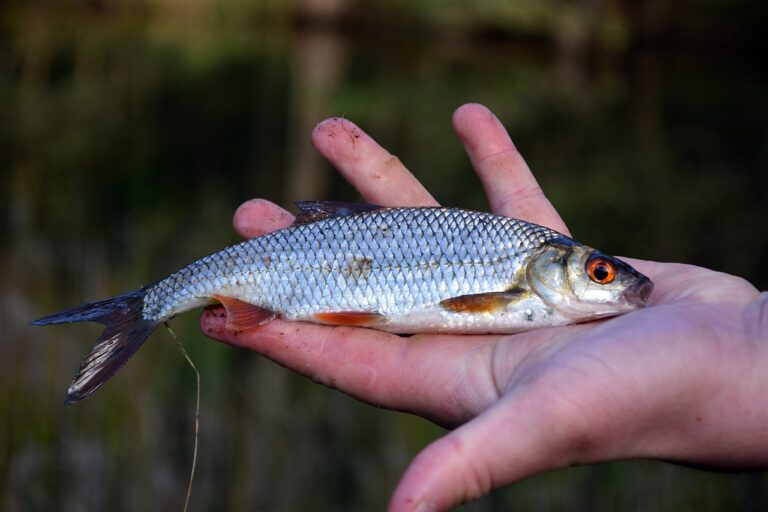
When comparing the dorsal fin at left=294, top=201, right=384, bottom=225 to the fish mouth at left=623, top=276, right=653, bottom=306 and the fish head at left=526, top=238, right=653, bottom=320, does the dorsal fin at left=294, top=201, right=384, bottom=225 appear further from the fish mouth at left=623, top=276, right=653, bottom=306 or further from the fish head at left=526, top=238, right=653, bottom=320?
the fish mouth at left=623, top=276, right=653, bottom=306

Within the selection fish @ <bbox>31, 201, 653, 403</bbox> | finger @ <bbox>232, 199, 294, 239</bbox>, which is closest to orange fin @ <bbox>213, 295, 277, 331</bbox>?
fish @ <bbox>31, 201, 653, 403</bbox>

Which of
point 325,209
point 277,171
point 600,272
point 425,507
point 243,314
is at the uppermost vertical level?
point 325,209

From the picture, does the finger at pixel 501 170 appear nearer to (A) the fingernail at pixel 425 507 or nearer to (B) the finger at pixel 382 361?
(B) the finger at pixel 382 361

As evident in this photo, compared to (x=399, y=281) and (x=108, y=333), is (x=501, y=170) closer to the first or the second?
(x=399, y=281)

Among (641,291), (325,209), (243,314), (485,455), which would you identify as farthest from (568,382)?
(325,209)

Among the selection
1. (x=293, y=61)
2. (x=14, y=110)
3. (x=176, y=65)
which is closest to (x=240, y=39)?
(x=293, y=61)

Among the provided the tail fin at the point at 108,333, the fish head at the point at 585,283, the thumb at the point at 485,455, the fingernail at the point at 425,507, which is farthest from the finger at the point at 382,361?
the fingernail at the point at 425,507
